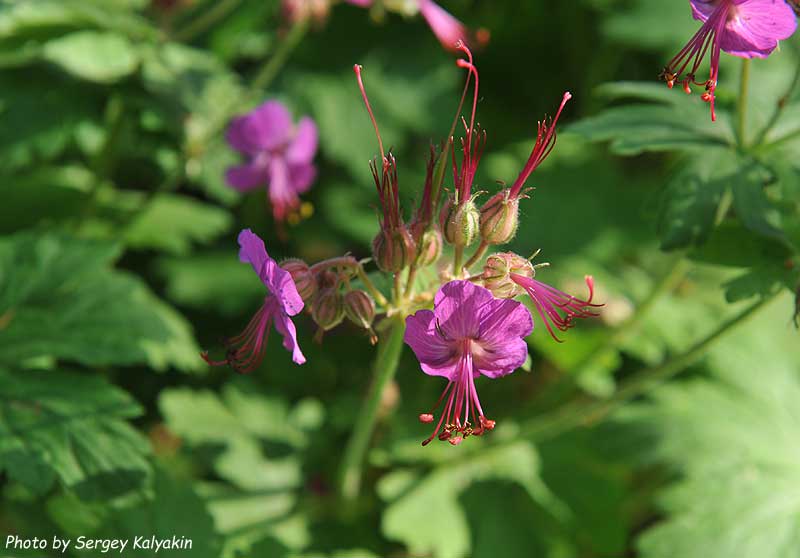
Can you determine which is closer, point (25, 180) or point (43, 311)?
point (43, 311)

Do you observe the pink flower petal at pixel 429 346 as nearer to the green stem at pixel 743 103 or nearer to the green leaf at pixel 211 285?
the green stem at pixel 743 103

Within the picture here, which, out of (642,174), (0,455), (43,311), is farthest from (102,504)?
(642,174)

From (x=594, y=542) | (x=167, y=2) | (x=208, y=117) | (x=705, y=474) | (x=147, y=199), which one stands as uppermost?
(x=167, y=2)

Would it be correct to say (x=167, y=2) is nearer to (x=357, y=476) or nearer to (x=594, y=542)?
(x=357, y=476)

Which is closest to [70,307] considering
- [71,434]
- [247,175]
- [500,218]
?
[71,434]

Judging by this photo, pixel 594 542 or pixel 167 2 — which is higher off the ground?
pixel 167 2

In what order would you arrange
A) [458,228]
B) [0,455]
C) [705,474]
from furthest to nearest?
[705,474] → [0,455] → [458,228]

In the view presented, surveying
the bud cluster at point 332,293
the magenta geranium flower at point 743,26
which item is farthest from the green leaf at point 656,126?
the bud cluster at point 332,293
